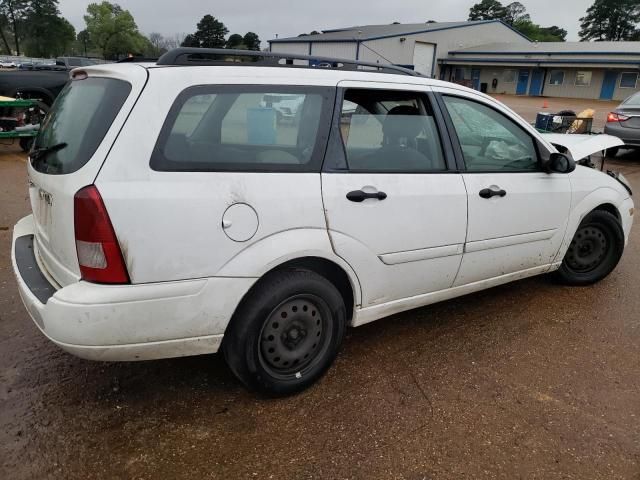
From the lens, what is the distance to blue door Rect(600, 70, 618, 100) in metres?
39.9

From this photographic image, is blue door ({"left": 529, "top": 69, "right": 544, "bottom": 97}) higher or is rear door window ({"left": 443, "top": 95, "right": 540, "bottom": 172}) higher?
rear door window ({"left": 443, "top": 95, "right": 540, "bottom": 172})

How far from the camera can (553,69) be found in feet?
143

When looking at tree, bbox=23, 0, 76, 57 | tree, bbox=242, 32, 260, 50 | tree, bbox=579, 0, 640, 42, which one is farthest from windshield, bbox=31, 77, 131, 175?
tree, bbox=23, 0, 76, 57

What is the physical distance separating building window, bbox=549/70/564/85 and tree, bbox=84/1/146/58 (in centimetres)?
6584

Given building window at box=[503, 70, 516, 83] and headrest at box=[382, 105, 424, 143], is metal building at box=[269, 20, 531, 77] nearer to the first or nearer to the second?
building window at box=[503, 70, 516, 83]

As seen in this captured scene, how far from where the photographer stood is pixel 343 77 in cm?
292

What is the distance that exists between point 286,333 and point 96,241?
1088 millimetres

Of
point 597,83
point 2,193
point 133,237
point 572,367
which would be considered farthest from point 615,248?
point 597,83

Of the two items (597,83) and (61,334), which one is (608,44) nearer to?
(597,83)

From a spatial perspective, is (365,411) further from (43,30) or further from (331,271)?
(43,30)

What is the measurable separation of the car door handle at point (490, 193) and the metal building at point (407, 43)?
41649 millimetres

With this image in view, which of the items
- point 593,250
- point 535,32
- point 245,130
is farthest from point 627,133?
point 535,32

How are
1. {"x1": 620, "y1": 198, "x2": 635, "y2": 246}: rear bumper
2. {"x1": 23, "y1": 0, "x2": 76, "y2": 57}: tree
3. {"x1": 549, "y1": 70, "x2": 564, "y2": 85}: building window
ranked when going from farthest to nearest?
{"x1": 23, "y1": 0, "x2": 76, "y2": 57}: tree
{"x1": 549, "y1": 70, "x2": 564, "y2": 85}: building window
{"x1": 620, "y1": 198, "x2": 635, "y2": 246}: rear bumper

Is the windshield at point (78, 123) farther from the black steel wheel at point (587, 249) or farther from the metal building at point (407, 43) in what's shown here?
the metal building at point (407, 43)
